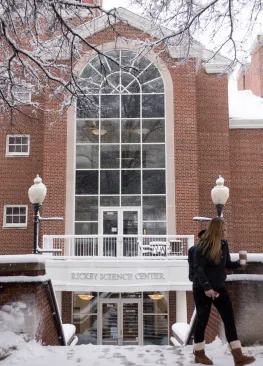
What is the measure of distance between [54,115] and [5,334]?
17430 millimetres

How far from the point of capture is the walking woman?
5.80 m

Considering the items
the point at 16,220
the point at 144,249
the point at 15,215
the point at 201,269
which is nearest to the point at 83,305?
the point at 144,249

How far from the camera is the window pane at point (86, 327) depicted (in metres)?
20.9

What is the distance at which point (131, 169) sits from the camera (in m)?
23.0

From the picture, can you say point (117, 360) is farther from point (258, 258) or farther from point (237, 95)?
point (237, 95)

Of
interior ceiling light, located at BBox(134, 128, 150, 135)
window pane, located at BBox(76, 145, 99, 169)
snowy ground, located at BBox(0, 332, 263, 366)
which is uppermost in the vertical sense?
interior ceiling light, located at BBox(134, 128, 150, 135)

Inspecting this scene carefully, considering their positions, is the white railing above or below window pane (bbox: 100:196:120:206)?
below

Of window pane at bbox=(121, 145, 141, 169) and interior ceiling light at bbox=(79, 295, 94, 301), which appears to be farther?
window pane at bbox=(121, 145, 141, 169)

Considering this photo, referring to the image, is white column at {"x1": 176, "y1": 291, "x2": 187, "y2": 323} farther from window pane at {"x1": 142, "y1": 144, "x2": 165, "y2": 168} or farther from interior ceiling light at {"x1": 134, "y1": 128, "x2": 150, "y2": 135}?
interior ceiling light at {"x1": 134, "y1": 128, "x2": 150, "y2": 135}

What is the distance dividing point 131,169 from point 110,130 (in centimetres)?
210

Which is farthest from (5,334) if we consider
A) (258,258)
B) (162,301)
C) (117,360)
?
(162,301)

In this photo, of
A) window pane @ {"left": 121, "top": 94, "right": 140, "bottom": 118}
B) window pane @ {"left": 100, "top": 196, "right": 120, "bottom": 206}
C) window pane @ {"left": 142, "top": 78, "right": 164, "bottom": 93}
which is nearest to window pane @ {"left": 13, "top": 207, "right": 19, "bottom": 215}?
window pane @ {"left": 100, "top": 196, "right": 120, "bottom": 206}

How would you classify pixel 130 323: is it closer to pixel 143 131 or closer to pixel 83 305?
pixel 83 305

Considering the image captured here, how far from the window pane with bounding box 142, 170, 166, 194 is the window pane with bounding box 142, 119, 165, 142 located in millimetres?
1554
